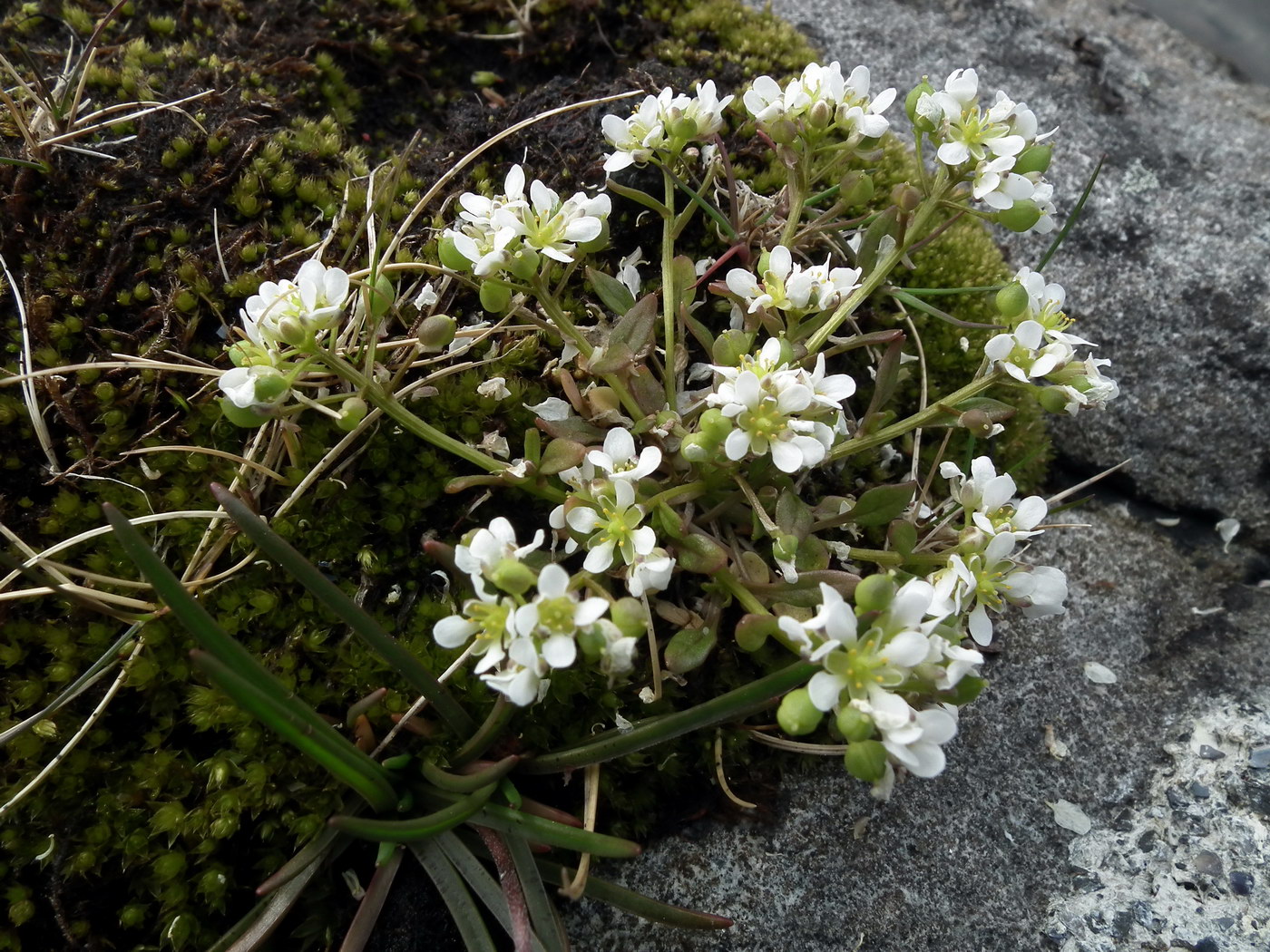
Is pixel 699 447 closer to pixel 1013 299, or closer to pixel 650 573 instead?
pixel 650 573

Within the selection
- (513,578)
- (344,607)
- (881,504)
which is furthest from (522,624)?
(881,504)

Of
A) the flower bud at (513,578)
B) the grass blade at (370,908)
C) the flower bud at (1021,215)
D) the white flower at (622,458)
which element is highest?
the flower bud at (1021,215)

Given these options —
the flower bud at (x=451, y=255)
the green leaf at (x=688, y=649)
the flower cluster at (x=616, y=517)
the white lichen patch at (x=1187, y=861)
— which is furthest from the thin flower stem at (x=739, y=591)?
the white lichen patch at (x=1187, y=861)

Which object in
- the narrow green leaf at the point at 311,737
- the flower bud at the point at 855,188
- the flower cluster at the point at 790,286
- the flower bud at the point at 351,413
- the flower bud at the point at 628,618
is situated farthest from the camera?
the flower bud at the point at 855,188

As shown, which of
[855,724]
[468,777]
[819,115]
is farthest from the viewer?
[819,115]

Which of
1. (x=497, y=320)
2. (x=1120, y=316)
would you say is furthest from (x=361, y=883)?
(x=1120, y=316)

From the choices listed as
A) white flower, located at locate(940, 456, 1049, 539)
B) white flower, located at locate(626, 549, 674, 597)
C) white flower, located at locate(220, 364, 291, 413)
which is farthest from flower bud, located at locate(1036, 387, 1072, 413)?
white flower, located at locate(220, 364, 291, 413)

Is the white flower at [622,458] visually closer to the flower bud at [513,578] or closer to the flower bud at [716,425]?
the flower bud at [716,425]
